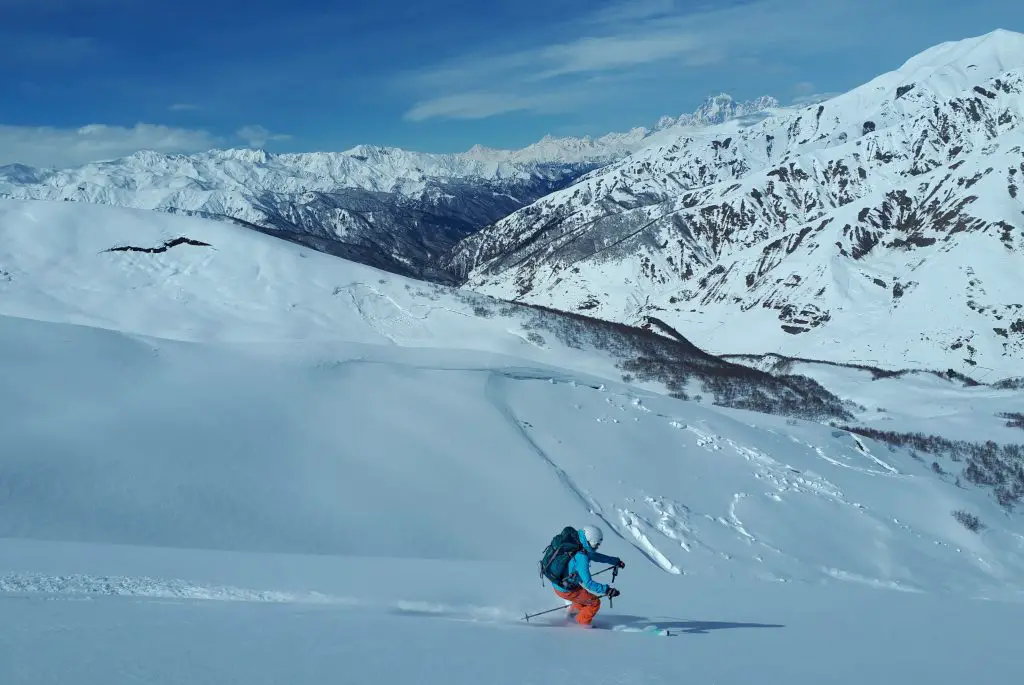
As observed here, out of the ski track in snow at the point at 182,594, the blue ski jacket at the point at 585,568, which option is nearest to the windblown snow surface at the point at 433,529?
the ski track in snow at the point at 182,594

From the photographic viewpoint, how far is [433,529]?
1549cm

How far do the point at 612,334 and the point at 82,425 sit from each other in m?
49.2

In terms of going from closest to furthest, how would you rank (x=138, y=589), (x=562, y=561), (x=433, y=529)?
(x=138, y=589)
(x=562, y=561)
(x=433, y=529)

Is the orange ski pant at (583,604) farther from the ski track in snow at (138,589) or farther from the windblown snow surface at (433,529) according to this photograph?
the ski track in snow at (138,589)

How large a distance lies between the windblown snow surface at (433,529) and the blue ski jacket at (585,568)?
0.50 meters

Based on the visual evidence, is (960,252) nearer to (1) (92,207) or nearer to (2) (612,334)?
(2) (612,334)

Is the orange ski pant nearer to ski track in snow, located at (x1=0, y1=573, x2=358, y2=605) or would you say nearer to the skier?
the skier

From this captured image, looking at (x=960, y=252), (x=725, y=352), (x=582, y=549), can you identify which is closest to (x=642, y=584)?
(x=582, y=549)

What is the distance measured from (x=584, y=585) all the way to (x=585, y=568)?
248 millimetres

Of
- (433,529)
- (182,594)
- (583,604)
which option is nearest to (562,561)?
(583,604)

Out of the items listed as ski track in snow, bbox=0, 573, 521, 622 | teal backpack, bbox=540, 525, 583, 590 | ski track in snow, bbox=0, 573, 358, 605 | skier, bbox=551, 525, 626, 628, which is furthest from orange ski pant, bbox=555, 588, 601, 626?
ski track in snow, bbox=0, 573, 358, 605

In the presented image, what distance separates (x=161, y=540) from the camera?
12969mm

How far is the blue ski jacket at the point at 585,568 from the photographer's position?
9523 mm

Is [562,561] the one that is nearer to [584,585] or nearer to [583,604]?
[584,585]
